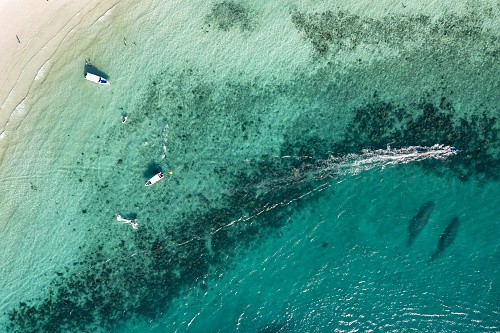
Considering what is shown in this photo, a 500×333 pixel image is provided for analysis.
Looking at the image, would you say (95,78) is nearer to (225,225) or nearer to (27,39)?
(27,39)

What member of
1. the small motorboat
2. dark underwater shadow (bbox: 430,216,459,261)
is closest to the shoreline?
the small motorboat

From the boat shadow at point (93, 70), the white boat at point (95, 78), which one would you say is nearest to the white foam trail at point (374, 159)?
the white boat at point (95, 78)

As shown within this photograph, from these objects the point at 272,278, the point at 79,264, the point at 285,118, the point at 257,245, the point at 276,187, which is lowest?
the point at 272,278

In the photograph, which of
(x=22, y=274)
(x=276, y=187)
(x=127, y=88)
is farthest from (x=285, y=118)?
(x=22, y=274)

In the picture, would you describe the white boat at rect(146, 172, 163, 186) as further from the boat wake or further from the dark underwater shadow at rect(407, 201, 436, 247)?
the dark underwater shadow at rect(407, 201, 436, 247)

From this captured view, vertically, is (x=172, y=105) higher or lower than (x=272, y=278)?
higher

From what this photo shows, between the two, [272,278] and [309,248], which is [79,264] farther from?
[309,248]
